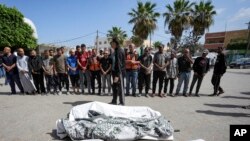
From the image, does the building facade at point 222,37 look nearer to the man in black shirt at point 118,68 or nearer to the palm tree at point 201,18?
the palm tree at point 201,18

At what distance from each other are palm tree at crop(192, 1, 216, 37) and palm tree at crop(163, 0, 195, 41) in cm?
149

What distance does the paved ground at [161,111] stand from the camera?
523 centimetres

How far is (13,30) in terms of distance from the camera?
30.6 meters

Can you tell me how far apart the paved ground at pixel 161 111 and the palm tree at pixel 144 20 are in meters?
24.5

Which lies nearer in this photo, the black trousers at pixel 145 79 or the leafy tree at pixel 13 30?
the black trousers at pixel 145 79

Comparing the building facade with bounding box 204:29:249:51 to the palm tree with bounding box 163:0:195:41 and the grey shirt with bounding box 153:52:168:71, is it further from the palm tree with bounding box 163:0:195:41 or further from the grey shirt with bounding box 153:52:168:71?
the grey shirt with bounding box 153:52:168:71

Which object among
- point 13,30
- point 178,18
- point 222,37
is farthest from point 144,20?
point 222,37

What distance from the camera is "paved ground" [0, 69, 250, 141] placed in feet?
17.2

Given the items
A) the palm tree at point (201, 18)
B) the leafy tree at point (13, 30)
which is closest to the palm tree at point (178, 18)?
the palm tree at point (201, 18)

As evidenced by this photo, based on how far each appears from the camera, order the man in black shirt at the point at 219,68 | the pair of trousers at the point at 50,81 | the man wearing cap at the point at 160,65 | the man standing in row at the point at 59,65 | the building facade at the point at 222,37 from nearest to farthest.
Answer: the man wearing cap at the point at 160,65, the man standing in row at the point at 59,65, the pair of trousers at the point at 50,81, the man in black shirt at the point at 219,68, the building facade at the point at 222,37

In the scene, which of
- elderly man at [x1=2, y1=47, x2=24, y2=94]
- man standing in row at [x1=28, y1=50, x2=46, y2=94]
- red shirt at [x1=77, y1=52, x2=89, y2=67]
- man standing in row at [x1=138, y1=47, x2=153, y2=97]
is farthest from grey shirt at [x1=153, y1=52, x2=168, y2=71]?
elderly man at [x1=2, y1=47, x2=24, y2=94]

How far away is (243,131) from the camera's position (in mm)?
4285

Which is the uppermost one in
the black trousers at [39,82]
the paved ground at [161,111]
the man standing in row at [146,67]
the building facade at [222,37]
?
the building facade at [222,37]

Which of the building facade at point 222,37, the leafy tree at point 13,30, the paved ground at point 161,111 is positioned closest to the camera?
the paved ground at point 161,111
